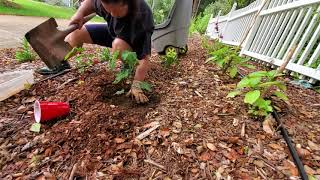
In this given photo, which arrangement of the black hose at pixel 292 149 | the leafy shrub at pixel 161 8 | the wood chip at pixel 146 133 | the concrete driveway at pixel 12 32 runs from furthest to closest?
the concrete driveway at pixel 12 32 < the leafy shrub at pixel 161 8 < the wood chip at pixel 146 133 < the black hose at pixel 292 149

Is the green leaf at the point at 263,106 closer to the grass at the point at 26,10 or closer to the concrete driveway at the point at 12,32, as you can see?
the concrete driveway at the point at 12,32

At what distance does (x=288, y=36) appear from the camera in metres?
3.18

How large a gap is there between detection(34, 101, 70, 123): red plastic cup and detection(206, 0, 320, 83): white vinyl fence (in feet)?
6.50

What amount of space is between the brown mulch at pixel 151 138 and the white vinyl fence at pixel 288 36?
2.61 ft

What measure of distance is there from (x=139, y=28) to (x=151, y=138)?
997 mm

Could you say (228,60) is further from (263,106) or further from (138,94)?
(138,94)

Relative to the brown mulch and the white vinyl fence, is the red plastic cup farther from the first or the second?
the white vinyl fence

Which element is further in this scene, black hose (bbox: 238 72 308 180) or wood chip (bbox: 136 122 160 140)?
wood chip (bbox: 136 122 160 140)

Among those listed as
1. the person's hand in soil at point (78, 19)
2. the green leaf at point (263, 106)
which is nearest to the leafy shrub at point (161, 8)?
the person's hand in soil at point (78, 19)

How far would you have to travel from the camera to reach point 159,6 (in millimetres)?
3518

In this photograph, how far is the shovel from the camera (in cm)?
222

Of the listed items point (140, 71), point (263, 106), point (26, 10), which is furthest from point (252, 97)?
point (26, 10)

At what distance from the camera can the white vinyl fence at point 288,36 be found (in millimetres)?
2738

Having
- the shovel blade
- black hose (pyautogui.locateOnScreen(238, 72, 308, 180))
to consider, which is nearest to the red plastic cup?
the shovel blade
